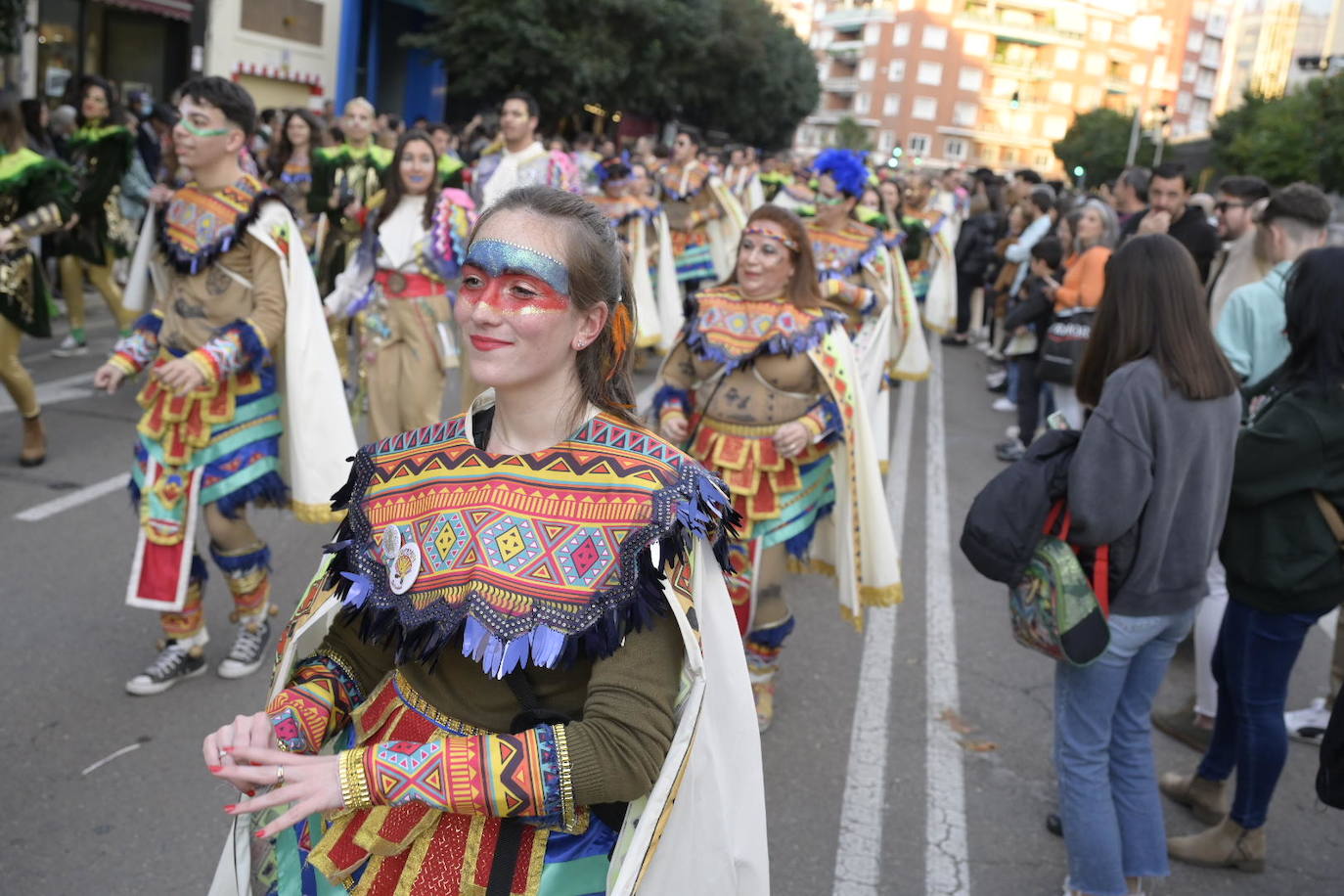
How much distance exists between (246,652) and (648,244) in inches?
282

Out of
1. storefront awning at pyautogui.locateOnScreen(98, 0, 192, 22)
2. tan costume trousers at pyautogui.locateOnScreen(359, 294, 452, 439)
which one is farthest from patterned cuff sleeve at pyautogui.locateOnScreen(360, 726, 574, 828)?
storefront awning at pyautogui.locateOnScreen(98, 0, 192, 22)

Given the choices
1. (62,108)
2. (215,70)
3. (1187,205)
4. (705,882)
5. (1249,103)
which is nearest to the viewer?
(705,882)

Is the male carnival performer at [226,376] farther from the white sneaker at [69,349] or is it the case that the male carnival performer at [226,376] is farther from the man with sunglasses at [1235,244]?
the white sneaker at [69,349]

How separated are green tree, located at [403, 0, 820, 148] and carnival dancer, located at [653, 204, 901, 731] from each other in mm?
26011

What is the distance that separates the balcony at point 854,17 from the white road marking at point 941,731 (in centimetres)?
9768

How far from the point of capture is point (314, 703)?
2047mm

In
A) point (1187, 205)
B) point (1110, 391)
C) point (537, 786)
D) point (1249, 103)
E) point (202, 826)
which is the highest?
point (1249, 103)

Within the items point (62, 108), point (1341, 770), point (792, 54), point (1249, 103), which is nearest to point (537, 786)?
point (1341, 770)

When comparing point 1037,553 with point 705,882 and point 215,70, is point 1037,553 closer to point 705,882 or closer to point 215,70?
point 705,882

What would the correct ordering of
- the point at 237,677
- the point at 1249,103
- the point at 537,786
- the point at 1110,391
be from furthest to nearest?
the point at 1249,103 < the point at 237,677 < the point at 1110,391 < the point at 537,786

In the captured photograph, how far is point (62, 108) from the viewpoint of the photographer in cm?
1191

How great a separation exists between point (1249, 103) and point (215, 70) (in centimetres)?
3015

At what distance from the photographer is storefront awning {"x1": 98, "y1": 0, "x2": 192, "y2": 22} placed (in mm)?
21109

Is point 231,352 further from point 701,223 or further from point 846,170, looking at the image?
point 701,223
